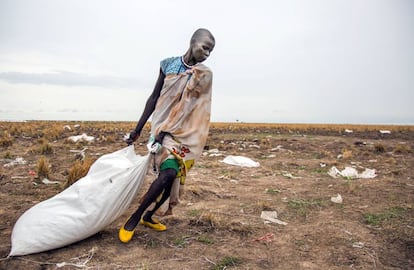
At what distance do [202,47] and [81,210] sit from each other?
1445 mm

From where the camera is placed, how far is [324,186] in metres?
4.89

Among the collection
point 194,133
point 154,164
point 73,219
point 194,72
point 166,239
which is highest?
point 194,72

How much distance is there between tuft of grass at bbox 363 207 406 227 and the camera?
3282 mm

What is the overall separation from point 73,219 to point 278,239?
1617 mm

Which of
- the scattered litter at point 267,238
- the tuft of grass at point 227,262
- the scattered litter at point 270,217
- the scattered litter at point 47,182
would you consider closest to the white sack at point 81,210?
the tuft of grass at point 227,262

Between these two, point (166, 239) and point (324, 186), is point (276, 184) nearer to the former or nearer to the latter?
point (324, 186)

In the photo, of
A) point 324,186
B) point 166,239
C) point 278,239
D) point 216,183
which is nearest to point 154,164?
point 166,239

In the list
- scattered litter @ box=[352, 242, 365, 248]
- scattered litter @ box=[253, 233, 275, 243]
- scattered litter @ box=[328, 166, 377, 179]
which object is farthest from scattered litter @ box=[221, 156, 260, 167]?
scattered litter @ box=[352, 242, 365, 248]

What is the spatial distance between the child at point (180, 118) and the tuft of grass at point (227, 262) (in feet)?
2.16

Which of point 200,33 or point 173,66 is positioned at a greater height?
point 200,33

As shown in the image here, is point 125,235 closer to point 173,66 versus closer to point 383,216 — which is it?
point 173,66

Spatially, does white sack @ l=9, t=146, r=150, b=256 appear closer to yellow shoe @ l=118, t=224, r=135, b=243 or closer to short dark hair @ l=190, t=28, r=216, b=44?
yellow shoe @ l=118, t=224, r=135, b=243

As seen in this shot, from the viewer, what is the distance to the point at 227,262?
234cm

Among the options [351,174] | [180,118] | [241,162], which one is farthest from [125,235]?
[351,174]
